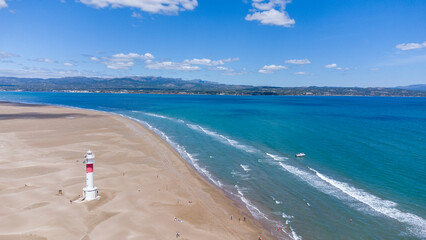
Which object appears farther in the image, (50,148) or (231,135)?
(231,135)

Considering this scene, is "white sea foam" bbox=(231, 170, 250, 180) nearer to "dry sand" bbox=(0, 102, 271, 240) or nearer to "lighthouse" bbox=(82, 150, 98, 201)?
"dry sand" bbox=(0, 102, 271, 240)

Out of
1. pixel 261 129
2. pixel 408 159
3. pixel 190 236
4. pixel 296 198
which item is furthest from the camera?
pixel 261 129

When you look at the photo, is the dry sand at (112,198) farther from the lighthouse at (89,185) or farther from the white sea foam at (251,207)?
the white sea foam at (251,207)

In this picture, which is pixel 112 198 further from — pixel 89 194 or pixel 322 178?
pixel 322 178

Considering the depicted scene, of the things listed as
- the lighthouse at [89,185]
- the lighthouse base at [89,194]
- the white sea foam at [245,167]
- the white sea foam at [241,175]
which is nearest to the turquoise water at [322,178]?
the white sea foam at [241,175]

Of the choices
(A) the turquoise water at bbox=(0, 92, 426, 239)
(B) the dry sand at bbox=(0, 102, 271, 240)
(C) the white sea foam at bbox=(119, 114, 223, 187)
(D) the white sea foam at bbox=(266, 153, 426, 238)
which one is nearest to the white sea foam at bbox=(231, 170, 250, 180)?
(A) the turquoise water at bbox=(0, 92, 426, 239)

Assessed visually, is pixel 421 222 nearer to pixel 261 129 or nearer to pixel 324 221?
pixel 324 221

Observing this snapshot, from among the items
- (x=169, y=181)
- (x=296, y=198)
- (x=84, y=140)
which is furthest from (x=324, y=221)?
(x=84, y=140)

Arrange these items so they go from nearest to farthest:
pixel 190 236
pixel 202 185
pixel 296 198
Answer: pixel 190 236 < pixel 296 198 < pixel 202 185
